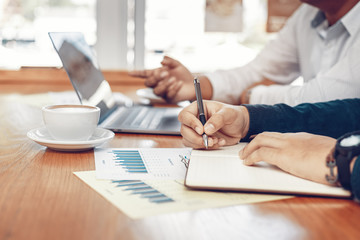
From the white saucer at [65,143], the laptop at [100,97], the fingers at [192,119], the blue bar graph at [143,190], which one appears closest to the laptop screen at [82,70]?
the laptop at [100,97]

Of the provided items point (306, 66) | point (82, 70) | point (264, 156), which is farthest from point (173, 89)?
point (264, 156)

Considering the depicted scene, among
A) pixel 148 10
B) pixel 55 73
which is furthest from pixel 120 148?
pixel 148 10

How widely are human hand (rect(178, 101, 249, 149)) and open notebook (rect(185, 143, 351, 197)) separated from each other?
0.25 ft

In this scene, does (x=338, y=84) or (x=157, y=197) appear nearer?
(x=157, y=197)

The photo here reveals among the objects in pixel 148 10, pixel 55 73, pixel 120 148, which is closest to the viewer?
pixel 120 148

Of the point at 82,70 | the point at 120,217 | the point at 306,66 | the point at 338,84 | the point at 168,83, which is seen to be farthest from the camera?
the point at 306,66

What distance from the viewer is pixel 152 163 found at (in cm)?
81

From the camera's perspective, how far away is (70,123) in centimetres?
85

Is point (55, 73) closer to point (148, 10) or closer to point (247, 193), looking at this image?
point (148, 10)

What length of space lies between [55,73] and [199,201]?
178cm

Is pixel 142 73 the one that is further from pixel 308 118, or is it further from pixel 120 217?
pixel 120 217

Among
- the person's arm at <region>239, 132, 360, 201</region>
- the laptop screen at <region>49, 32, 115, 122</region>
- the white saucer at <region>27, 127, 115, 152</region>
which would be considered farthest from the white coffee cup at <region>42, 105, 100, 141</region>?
the person's arm at <region>239, 132, 360, 201</region>

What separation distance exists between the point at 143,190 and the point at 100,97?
0.63 metres

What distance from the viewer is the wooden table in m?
0.51
